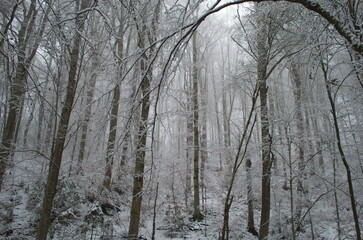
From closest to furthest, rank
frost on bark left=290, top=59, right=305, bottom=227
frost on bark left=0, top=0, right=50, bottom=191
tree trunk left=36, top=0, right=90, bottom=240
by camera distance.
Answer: frost on bark left=0, top=0, right=50, bottom=191, tree trunk left=36, top=0, right=90, bottom=240, frost on bark left=290, top=59, right=305, bottom=227

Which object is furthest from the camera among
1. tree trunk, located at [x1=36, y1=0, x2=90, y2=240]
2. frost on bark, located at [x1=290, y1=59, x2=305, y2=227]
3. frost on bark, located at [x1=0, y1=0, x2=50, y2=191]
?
frost on bark, located at [x1=290, y1=59, x2=305, y2=227]

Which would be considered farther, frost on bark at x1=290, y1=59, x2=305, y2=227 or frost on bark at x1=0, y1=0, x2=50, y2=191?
frost on bark at x1=290, y1=59, x2=305, y2=227

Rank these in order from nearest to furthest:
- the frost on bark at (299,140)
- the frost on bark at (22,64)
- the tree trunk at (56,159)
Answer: the frost on bark at (22,64), the tree trunk at (56,159), the frost on bark at (299,140)

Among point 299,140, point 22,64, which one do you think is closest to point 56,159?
point 22,64

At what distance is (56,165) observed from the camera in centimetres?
272

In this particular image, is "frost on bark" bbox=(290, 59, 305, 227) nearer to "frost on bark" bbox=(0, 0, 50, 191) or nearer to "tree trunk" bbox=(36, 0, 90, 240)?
"tree trunk" bbox=(36, 0, 90, 240)

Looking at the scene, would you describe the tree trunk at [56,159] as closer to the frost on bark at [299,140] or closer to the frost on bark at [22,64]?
the frost on bark at [22,64]

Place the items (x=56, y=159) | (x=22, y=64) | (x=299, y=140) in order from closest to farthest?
(x=22, y=64)
(x=56, y=159)
(x=299, y=140)

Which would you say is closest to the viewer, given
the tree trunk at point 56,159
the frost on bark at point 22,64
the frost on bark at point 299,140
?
the frost on bark at point 22,64

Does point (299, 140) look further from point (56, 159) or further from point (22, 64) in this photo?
point (22, 64)

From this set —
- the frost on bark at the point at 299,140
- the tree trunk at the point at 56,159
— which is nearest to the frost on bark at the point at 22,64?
the tree trunk at the point at 56,159

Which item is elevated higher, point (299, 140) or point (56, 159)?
point (299, 140)

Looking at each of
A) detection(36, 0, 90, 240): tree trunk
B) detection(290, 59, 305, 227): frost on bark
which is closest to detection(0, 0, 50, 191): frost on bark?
detection(36, 0, 90, 240): tree trunk

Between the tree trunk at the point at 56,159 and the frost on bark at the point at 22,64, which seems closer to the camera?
the frost on bark at the point at 22,64
